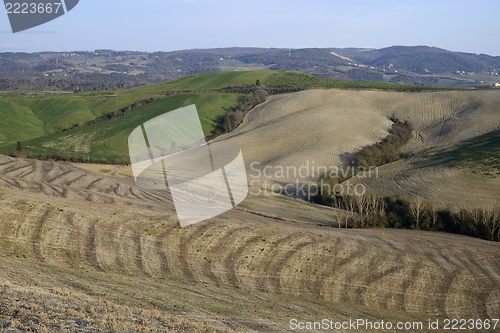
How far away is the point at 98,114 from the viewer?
89.1 meters

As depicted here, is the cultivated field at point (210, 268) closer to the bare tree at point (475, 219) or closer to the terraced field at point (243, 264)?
the terraced field at point (243, 264)

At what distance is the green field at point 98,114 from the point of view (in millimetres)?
63719

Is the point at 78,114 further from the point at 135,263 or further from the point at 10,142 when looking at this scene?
the point at 135,263

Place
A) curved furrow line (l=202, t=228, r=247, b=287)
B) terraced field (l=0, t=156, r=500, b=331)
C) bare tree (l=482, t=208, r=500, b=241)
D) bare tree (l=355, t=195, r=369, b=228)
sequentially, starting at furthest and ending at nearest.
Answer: bare tree (l=355, t=195, r=369, b=228), bare tree (l=482, t=208, r=500, b=241), curved furrow line (l=202, t=228, r=247, b=287), terraced field (l=0, t=156, r=500, b=331)

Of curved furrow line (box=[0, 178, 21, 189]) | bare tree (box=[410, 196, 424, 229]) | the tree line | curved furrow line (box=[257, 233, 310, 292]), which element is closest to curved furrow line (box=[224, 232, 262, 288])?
curved furrow line (box=[257, 233, 310, 292])

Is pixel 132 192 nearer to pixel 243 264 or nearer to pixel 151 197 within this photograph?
pixel 151 197

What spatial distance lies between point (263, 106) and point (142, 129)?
7348cm

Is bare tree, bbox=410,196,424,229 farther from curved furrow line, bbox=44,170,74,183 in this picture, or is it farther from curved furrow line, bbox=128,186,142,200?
curved furrow line, bbox=44,170,74,183

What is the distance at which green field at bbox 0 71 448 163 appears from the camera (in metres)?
63.7

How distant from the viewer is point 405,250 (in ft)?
84.3

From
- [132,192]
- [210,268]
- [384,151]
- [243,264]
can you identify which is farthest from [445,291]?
[384,151]

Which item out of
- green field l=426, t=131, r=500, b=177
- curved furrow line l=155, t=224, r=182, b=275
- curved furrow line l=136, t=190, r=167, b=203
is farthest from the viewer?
green field l=426, t=131, r=500, b=177

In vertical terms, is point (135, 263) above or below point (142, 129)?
below

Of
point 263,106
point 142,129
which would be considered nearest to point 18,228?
point 142,129
